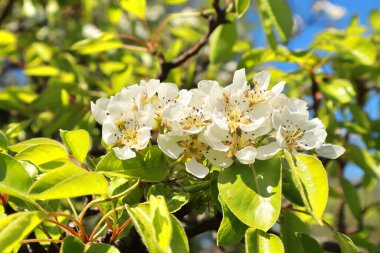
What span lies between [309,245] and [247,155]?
0.99ft

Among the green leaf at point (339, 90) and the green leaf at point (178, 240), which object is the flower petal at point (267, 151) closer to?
the green leaf at point (178, 240)

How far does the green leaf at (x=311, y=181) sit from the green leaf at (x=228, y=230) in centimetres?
16

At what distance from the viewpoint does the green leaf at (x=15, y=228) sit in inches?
34.8

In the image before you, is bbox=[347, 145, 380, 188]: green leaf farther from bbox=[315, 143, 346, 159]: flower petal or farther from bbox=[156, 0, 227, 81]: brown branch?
bbox=[315, 143, 346, 159]: flower petal

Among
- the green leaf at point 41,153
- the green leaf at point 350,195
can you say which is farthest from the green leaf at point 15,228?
the green leaf at point 350,195

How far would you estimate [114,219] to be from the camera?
1.07 m

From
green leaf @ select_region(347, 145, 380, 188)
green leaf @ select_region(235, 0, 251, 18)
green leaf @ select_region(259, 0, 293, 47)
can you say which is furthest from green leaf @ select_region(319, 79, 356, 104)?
green leaf @ select_region(235, 0, 251, 18)

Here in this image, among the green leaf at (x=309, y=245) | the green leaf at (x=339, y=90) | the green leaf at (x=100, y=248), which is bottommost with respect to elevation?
the green leaf at (x=339, y=90)

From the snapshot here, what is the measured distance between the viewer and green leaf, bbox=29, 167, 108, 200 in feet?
2.93

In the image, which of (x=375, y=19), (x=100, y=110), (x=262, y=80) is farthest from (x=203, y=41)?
(x=375, y=19)

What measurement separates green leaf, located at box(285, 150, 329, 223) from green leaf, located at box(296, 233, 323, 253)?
215 mm

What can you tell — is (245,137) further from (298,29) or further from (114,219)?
(298,29)

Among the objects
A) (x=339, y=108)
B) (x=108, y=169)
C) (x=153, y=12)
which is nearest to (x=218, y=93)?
(x=108, y=169)

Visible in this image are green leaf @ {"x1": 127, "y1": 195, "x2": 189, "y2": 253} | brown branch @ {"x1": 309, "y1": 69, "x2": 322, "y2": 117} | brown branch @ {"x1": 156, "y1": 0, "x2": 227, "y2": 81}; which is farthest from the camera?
brown branch @ {"x1": 309, "y1": 69, "x2": 322, "y2": 117}
